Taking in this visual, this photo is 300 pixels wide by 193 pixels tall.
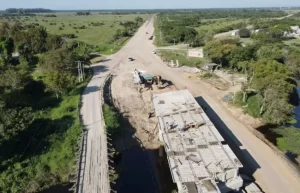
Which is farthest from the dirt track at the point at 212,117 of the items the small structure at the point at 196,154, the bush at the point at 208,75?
the small structure at the point at 196,154

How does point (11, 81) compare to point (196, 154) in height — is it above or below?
above

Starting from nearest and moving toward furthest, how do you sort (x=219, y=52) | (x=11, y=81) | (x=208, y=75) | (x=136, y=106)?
1. (x=11, y=81)
2. (x=136, y=106)
3. (x=208, y=75)
4. (x=219, y=52)

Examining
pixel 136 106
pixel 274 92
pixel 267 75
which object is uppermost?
pixel 267 75

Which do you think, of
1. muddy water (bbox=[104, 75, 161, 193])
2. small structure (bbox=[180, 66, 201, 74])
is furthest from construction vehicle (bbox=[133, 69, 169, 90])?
muddy water (bbox=[104, 75, 161, 193])

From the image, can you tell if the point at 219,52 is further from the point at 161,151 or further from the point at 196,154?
the point at 196,154

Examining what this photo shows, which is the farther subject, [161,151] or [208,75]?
[208,75]

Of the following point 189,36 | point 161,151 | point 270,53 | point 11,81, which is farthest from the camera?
point 189,36

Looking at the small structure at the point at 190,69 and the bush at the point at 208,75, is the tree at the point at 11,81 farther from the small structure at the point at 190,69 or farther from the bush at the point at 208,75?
the small structure at the point at 190,69

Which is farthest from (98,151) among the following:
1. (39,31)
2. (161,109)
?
(39,31)

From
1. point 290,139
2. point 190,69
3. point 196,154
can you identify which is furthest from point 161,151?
point 190,69
